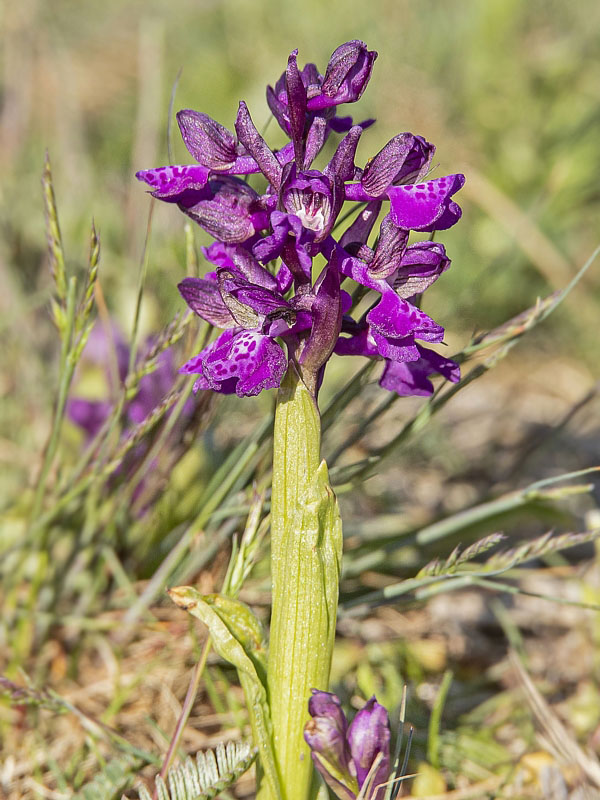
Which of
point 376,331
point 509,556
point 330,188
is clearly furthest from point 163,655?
point 330,188

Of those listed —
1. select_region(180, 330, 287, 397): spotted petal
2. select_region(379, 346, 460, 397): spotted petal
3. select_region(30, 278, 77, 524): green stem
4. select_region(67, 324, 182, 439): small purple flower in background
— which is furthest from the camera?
select_region(67, 324, 182, 439): small purple flower in background

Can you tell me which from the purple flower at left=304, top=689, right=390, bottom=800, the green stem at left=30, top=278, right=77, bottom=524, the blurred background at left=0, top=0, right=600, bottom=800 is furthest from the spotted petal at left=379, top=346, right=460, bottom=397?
the green stem at left=30, top=278, right=77, bottom=524

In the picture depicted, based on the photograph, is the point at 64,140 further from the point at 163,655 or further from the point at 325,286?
the point at 325,286

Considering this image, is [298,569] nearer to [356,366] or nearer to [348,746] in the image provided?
[348,746]

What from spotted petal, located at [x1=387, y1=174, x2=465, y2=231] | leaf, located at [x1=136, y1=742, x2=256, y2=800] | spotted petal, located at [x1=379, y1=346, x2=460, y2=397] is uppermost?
spotted petal, located at [x1=387, y1=174, x2=465, y2=231]

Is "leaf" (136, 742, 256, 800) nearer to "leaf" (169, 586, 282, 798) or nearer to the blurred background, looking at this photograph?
"leaf" (169, 586, 282, 798)

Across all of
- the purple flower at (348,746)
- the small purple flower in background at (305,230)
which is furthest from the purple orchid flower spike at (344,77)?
the purple flower at (348,746)

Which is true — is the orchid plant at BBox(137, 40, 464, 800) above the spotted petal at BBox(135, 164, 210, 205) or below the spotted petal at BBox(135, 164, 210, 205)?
below

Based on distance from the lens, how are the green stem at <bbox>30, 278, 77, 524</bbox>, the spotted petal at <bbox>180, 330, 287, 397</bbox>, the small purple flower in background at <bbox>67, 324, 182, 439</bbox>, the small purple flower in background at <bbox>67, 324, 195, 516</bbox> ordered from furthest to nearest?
the small purple flower in background at <bbox>67, 324, 182, 439</bbox> < the small purple flower in background at <bbox>67, 324, 195, 516</bbox> < the green stem at <bbox>30, 278, 77, 524</bbox> < the spotted petal at <bbox>180, 330, 287, 397</bbox>
